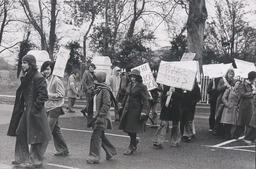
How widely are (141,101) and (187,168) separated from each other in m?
1.78

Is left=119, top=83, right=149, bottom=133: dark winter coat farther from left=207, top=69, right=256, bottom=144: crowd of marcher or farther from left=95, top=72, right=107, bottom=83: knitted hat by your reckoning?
left=207, top=69, right=256, bottom=144: crowd of marcher

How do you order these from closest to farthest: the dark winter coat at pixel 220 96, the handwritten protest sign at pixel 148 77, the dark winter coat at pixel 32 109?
the dark winter coat at pixel 32 109 < the handwritten protest sign at pixel 148 77 < the dark winter coat at pixel 220 96

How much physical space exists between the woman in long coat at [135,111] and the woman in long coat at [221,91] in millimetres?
3395

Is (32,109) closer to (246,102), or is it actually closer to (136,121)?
(136,121)

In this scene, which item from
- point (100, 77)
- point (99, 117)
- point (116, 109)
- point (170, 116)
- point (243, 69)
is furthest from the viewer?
point (243, 69)

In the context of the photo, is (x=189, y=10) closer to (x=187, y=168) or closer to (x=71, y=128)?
(x=71, y=128)

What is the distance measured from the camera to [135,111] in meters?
9.32

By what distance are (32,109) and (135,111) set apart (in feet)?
7.47

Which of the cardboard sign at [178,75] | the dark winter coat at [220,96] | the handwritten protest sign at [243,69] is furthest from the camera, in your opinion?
the dark winter coat at [220,96]

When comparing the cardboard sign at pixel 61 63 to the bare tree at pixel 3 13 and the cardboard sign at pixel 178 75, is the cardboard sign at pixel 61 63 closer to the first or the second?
the cardboard sign at pixel 178 75

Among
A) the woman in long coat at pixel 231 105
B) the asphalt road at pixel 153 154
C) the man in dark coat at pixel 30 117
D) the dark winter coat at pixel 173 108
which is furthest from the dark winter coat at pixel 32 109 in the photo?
the woman in long coat at pixel 231 105

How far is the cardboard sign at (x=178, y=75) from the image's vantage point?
9742mm

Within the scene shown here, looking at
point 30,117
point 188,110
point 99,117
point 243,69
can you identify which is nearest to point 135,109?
point 99,117

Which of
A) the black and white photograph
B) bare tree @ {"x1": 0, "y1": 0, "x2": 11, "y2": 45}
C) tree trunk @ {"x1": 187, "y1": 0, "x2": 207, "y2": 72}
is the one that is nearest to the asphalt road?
the black and white photograph
